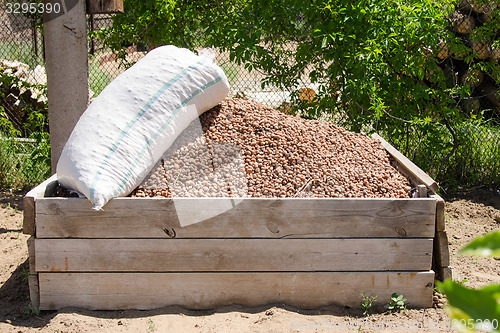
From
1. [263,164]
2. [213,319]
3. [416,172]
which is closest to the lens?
[213,319]

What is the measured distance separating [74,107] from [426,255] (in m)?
2.62

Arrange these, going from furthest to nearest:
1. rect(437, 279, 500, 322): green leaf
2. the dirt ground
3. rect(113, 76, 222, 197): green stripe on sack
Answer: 1. rect(113, 76, 222, 197): green stripe on sack
2. the dirt ground
3. rect(437, 279, 500, 322): green leaf

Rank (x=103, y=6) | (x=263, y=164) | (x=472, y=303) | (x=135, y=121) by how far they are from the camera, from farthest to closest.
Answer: (x=103, y=6)
(x=263, y=164)
(x=135, y=121)
(x=472, y=303)

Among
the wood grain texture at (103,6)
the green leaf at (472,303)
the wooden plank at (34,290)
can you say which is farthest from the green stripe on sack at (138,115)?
the green leaf at (472,303)

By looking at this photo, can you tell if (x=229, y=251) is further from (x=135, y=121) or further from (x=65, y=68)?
(x=65, y=68)

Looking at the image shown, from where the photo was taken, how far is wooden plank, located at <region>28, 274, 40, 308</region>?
2.42 m

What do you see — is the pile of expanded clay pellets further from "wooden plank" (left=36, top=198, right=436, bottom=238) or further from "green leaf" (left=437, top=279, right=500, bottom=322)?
"green leaf" (left=437, top=279, right=500, bottom=322)

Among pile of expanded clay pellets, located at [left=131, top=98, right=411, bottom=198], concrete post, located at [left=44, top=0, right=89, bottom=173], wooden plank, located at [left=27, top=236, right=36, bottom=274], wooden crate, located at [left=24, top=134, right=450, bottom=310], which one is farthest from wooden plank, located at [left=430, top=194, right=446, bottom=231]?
concrete post, located at [left=44, top=0, right=89, bottom=173]

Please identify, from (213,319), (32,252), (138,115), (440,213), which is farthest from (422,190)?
(32,252)

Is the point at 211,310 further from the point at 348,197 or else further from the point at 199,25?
the point at 199,25

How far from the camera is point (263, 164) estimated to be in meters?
2.71

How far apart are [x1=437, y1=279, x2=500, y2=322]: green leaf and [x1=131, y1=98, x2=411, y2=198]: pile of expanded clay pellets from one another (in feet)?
6.79

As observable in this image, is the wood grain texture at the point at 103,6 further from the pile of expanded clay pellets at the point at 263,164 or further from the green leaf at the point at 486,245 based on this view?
the green leaf at the point at 486,245

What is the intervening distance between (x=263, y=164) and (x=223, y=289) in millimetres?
721
